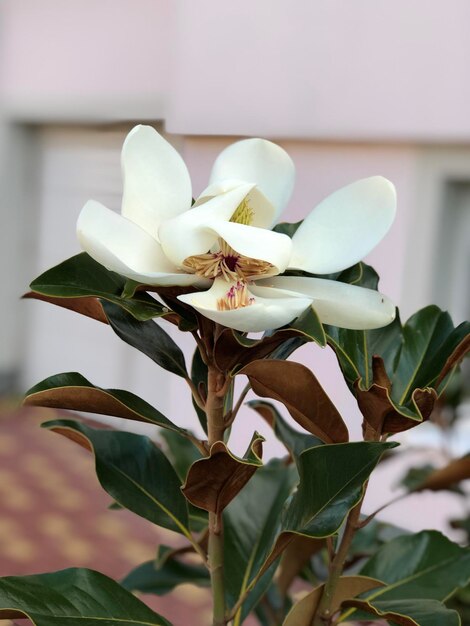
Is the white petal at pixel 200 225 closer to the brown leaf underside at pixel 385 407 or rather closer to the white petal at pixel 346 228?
the white petal at pixel 346 228

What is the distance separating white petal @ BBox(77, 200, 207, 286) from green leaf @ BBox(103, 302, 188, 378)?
3.8 inches

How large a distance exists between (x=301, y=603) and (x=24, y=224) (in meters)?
2.94

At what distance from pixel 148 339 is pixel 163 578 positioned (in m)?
0.60

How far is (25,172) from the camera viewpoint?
3.70 m

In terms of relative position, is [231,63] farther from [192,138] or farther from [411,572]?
[411,572]

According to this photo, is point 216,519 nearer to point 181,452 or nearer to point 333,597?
point 333,597

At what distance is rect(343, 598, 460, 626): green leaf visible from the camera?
3.26ft

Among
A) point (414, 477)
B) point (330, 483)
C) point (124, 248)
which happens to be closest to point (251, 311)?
point (124, 248)

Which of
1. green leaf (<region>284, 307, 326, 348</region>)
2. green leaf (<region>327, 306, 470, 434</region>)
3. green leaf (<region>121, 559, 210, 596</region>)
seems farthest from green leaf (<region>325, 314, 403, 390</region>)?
green leaf (<region>121, 559, 210, 596</region>)

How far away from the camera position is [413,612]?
103 centimetres

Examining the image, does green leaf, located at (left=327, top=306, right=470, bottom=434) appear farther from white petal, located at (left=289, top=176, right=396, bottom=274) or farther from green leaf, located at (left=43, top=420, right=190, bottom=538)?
green leaf, located at (left=43, top=420, right=190, bottom=538)

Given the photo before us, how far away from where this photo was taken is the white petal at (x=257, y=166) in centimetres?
99

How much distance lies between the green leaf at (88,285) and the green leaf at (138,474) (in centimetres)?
26

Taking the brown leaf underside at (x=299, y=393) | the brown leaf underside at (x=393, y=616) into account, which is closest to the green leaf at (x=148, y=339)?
the brown leaf underside at (x=299, y=393)
